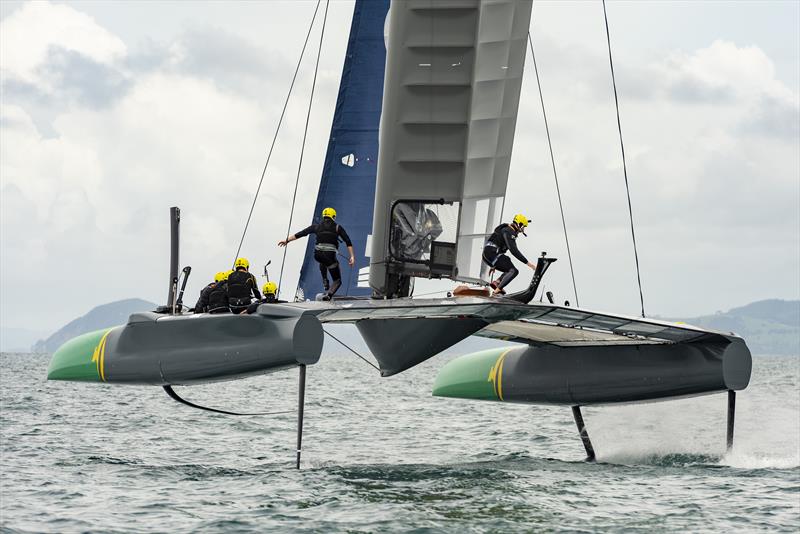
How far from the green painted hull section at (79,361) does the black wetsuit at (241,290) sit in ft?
5.70

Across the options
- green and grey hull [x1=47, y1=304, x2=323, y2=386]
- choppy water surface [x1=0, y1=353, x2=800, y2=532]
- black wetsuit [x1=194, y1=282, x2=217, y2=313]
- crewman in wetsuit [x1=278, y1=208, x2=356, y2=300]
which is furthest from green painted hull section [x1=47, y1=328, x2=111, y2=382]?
crewman in wetsuit [x1=278, y1=208, x2=356, y2=300]

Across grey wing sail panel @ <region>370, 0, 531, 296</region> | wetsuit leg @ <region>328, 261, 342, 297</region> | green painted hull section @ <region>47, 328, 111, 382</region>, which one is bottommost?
green painted hull section @ <region>47, 328, 111, 382</region>

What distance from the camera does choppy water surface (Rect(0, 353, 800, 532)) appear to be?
807 centimetres

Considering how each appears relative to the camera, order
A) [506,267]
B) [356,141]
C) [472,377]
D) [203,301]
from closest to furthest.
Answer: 1. [506,267]
2. [203,301]
3. [472,377]
4. [356,141]

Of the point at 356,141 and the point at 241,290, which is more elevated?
the point at 356,141

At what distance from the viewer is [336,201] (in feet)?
44.1

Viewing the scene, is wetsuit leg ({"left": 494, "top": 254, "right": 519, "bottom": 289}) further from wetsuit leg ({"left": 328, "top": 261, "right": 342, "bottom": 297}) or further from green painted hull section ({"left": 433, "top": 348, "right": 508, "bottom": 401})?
green painted hull section ({"left": 433, "top": 348, "right": 508, "bottom": 401})

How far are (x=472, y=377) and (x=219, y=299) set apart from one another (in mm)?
3459

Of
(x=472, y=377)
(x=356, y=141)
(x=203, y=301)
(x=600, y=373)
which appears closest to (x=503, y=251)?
(x=600, y=373)

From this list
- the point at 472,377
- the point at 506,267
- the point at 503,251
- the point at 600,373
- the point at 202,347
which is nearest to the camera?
the point at 202,347

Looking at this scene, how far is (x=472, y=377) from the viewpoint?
509 inches

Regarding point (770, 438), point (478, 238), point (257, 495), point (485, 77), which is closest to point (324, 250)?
point (478, 238)

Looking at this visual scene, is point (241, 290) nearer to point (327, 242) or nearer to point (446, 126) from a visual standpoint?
point (327, 242)

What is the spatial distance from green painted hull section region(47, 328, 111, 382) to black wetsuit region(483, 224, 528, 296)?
4137 mm
